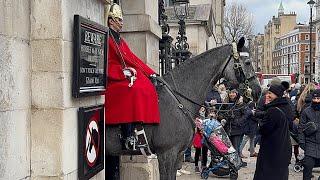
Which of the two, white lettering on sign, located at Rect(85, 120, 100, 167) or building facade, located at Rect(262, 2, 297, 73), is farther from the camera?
building facade, located at Rect(262, 2, 297, 73)

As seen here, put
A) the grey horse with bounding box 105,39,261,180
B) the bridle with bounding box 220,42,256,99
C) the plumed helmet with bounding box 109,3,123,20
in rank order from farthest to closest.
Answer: the bridle with bounding box 220,42,256,99 < the grey horse with bounding box 105,39,261,180 < the plumed helmet with bounding box 109,3,123,20

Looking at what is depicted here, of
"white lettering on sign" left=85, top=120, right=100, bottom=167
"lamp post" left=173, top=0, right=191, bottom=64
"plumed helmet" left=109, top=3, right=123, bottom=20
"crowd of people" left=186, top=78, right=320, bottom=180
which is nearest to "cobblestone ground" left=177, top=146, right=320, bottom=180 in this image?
"crowd of people" left=186, top=78, right=320, bottom=180

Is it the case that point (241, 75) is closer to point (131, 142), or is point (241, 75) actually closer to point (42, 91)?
point (131, 142)

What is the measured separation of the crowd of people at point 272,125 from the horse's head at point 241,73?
0.79 ft

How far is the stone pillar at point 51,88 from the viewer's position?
398 centimetres

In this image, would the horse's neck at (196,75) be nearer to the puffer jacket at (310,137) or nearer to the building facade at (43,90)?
the building facade at (43,90)

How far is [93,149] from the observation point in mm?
4746

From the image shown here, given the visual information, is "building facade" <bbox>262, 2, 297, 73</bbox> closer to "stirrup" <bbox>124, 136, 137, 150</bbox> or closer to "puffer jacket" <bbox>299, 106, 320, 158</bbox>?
"puffer jacket" <bbox>299, 106, 320, 158</bbox>

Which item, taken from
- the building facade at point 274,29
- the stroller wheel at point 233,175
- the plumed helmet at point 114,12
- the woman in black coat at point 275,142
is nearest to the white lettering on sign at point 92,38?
the plumed helmet at point 114,12

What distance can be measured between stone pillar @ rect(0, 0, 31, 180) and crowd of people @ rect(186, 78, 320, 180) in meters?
3.19

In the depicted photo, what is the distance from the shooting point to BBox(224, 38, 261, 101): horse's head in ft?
21.9

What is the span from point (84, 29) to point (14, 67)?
755 millimetres

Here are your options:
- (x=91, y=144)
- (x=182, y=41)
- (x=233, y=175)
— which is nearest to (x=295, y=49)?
(x=182, y=41)

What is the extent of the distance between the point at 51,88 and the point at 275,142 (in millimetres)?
4018
